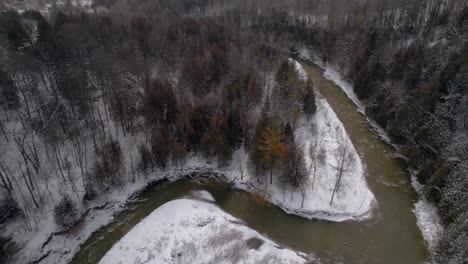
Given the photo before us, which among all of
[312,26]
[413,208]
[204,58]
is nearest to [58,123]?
[204,58]

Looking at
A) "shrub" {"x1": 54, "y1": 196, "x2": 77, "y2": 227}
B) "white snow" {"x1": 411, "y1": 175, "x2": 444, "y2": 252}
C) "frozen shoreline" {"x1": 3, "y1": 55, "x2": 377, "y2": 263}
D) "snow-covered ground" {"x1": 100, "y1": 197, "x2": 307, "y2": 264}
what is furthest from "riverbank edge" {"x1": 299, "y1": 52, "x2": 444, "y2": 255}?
"shrub" {"x1": 54, "y1": 196, "x2": 77, "y2": 227}

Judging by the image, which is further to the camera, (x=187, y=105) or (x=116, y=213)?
(x=187, y=105)

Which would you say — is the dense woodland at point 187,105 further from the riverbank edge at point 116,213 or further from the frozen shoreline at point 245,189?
the riverbank edge at point 116,213

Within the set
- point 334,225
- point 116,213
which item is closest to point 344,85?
point 334,225

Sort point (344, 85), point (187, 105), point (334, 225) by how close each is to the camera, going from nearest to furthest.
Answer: point (334, 225) → point (187, 105) → point (344, 85)

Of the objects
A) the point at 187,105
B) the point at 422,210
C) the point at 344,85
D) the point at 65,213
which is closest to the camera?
the point at 65,213

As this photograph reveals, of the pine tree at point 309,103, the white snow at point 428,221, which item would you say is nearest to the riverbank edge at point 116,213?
the white snow at point 428,221

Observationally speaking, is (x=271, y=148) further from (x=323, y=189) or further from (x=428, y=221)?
(x=428, y=221)
